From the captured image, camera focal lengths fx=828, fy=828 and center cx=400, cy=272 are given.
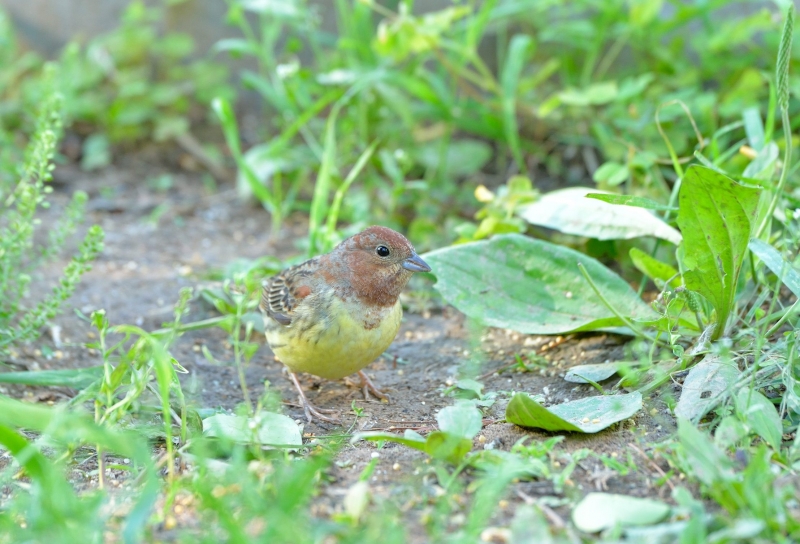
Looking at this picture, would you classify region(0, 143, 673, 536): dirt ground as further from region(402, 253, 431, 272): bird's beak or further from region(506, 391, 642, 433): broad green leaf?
region(402, 253, 431, 272): bird's beak

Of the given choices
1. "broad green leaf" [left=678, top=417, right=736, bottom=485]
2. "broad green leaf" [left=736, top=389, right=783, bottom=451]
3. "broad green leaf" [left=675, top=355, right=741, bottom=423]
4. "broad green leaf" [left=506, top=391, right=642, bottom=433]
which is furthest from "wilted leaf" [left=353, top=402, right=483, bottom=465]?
"broad green leaf" [left=736, top=389, right=783, bottom=451]

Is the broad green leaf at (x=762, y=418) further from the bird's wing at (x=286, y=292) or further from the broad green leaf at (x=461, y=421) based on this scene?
the bird's wing at (x=286, y=292)

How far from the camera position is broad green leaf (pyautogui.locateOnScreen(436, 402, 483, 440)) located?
2.63m

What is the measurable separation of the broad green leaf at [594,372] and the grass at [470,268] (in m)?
0.06

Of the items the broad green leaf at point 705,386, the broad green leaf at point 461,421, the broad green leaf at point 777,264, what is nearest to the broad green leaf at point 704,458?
the broad green leaf at point 705,386

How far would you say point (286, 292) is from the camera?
4.01m

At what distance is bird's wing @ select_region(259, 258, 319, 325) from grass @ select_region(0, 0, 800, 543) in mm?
96

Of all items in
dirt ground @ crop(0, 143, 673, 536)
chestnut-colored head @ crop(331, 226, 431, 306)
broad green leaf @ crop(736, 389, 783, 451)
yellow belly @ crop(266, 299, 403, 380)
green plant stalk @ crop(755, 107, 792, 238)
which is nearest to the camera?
broad green leaf @ crop(736, 389, 783, 451)

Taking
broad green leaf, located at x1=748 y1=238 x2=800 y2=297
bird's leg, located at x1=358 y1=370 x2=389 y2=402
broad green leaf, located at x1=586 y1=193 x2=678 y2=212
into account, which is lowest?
bird's leg, located at x1=358 y1=370 x2=389 y2=402

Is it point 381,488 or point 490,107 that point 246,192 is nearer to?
point 490,107

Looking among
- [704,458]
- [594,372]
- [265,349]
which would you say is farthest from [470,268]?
[704,458]

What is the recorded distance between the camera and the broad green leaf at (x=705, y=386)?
2834 millimetres

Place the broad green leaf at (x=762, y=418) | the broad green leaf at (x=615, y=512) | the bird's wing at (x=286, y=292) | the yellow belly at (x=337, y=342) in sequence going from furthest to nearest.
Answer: the bird's wing at (x=286, y=292) < the yellow belly at (x=337, y=342) < the broad green leaf at (x=762, y=418) < the broad green leaf at (x=615, y=512)

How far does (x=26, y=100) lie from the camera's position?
21.5 ft
